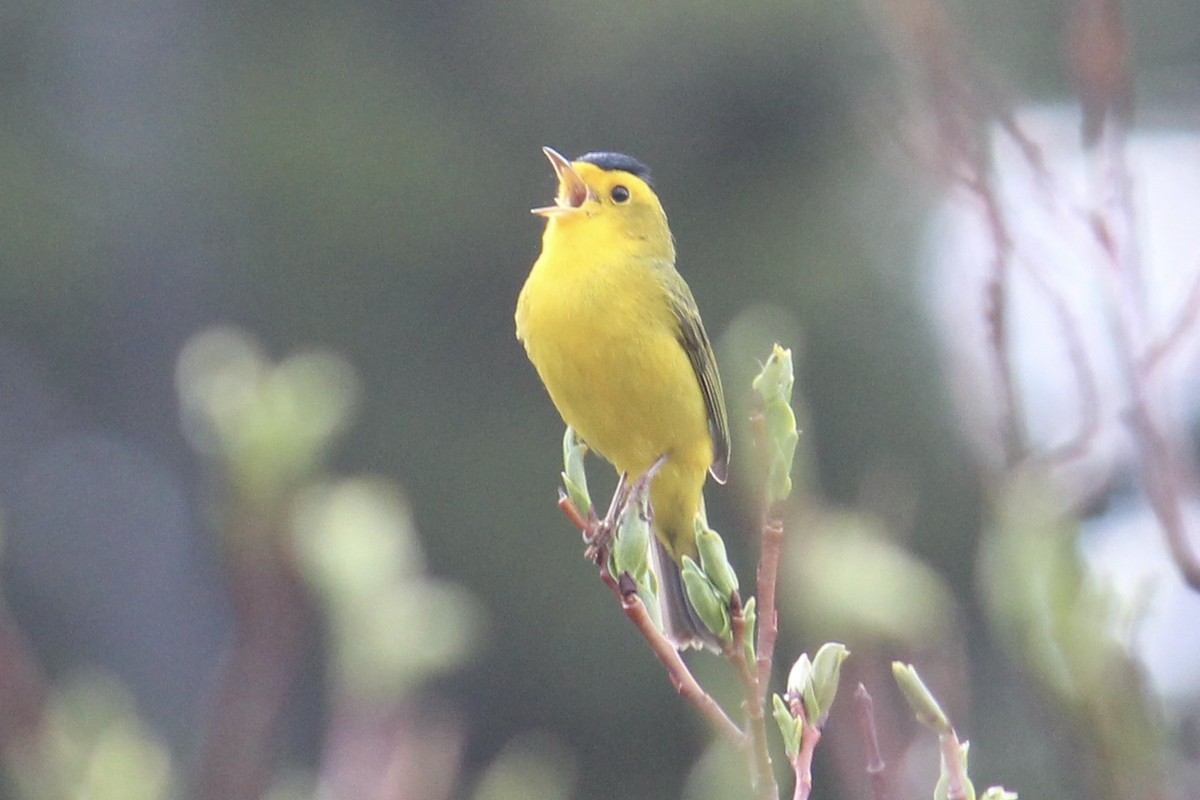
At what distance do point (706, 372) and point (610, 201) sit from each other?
20.0 inches

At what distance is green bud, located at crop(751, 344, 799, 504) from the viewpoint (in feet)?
4.60

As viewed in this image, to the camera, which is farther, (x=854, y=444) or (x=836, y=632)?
(x=854, y=444)

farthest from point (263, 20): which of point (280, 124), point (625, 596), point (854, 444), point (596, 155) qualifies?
point (625, 596)

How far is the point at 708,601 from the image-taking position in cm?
149

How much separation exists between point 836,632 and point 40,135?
49.5 feet

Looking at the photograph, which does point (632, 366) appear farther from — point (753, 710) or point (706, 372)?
point (753, 710)

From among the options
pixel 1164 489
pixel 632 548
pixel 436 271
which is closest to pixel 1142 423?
pixel 1164 489

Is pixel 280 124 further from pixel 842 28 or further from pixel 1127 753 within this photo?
pixel 1127 753

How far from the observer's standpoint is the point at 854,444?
14.9m

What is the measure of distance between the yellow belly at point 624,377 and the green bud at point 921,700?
7.86 ft

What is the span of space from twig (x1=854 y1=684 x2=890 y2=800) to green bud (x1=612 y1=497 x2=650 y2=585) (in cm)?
41

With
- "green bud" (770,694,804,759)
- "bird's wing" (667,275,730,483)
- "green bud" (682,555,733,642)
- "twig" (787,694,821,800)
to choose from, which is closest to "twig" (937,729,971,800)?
"twig" (787,694,821,800)

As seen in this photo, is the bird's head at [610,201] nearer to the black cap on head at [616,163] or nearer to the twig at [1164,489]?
the black cap on head at [616,163]

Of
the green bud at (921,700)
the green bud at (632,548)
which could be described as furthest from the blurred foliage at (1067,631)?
the green bud at (632,548)
